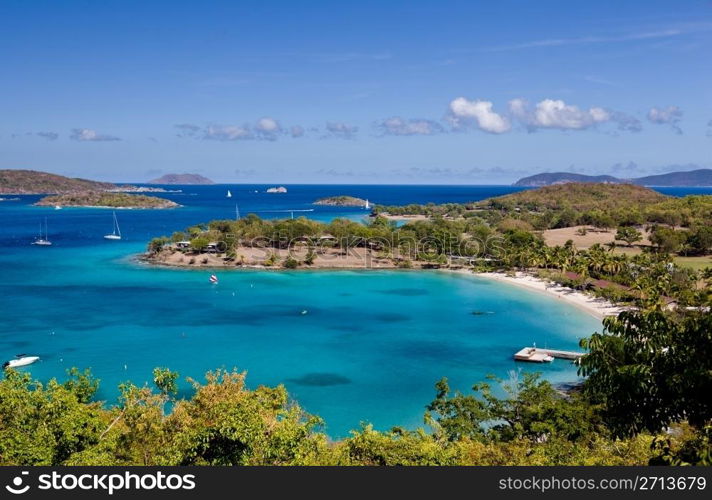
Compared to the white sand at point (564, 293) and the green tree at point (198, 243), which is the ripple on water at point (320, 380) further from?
the green tree at point (198, 243)

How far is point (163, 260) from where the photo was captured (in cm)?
8906

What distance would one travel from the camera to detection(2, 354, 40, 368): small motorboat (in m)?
39.7

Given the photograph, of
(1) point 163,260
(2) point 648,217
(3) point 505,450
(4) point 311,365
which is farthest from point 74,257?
(2) point 648,217

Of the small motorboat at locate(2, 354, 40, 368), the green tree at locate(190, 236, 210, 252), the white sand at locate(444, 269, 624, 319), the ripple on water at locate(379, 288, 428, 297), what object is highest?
the green tree at locate(190, 236, 210, 252)

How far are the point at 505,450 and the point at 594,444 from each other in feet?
15.8

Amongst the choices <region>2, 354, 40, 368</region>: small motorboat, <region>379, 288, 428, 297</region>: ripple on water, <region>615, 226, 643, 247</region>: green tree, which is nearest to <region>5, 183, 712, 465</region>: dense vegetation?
<region>2, 354, 40, 368</region>: small motorboat

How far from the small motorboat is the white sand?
50105 mm

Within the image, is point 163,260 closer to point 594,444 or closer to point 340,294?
point 340,294

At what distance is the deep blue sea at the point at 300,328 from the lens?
38.2 m

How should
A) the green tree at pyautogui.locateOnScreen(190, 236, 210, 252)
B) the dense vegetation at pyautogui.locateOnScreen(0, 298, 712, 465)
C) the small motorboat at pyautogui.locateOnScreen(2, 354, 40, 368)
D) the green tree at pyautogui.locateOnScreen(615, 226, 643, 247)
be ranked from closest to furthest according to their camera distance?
the dense vegetation at pyautogui.locateOnScreen(0, 298, 712, 465)
the small motorboat at pyautogui.locateOnScreen(2, 354, 40, 368)
the green tree at pyautogui.locateOnScreen(190, 236, 210, 252)
the green tree at pyautogui.locateOnScreen(615, 226, 643, 247)

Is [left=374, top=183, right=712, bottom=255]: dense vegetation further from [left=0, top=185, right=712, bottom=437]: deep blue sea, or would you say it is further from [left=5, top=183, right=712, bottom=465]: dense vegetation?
[left=5, top=183, right=712, bottom=465]: dense vegetation

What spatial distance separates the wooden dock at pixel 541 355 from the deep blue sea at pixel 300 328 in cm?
101

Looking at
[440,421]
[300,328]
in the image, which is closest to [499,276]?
[300,328]

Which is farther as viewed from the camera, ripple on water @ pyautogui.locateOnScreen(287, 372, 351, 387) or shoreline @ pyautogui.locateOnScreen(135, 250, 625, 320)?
shoreline @ pyautogui.locateOnScreen(135, 250, 625, 320)
